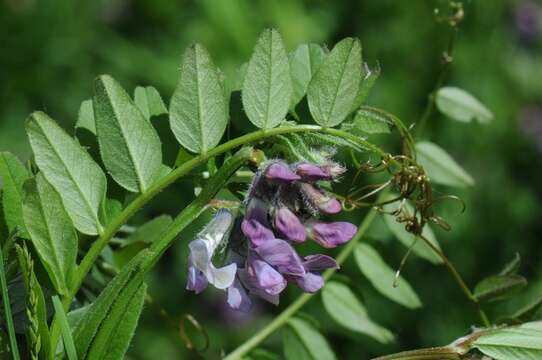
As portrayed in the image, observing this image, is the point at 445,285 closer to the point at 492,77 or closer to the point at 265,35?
the point at 492,77

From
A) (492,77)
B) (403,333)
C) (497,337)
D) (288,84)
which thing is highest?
(288,84)

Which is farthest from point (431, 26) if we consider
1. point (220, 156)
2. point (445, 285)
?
point (220, 156)

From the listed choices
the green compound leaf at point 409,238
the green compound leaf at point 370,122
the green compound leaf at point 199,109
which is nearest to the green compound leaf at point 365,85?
the green compound leaf at point 370,122

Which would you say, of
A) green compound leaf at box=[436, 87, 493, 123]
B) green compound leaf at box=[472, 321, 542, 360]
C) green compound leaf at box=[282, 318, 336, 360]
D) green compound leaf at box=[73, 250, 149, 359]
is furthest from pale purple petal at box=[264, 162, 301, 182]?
green compound leaf at box=[436, 87, 493, 123]

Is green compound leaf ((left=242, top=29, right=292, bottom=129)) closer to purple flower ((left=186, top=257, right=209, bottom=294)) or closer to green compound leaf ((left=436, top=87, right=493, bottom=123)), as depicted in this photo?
purple flower ((left=186, top=257, right=209, bottom=294))

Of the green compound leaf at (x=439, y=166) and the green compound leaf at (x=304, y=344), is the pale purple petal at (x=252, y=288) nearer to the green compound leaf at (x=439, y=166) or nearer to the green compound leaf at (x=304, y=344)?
the green compound leaf at (x=304, y=344)
